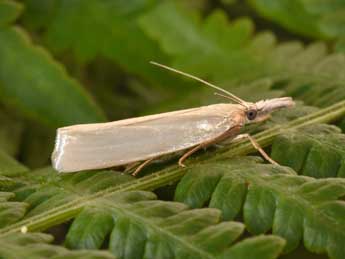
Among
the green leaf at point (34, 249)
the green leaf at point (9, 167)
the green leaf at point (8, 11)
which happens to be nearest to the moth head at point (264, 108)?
the green leaf at point (9, 167)

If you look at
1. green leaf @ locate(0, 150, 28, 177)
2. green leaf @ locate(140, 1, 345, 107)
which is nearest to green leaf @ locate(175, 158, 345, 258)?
green leaf @ locate(0, 150, 28, 177)

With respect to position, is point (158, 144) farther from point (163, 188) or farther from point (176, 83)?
point (176, 83)

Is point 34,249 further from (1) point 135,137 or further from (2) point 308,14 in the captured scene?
(2) point 308,14

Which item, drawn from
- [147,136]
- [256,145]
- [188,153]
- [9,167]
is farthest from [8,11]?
[256,145]

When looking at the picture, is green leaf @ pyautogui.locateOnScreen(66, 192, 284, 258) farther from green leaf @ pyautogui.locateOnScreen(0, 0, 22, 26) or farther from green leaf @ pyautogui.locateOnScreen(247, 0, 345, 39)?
green leaf @ pyautogui.locateOnScreen(247, 0, 345, 39)

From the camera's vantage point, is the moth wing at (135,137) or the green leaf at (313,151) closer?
the green leaf at (313,151)

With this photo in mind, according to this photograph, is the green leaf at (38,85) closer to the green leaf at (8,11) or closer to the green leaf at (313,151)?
the green leaf at (8,11)
